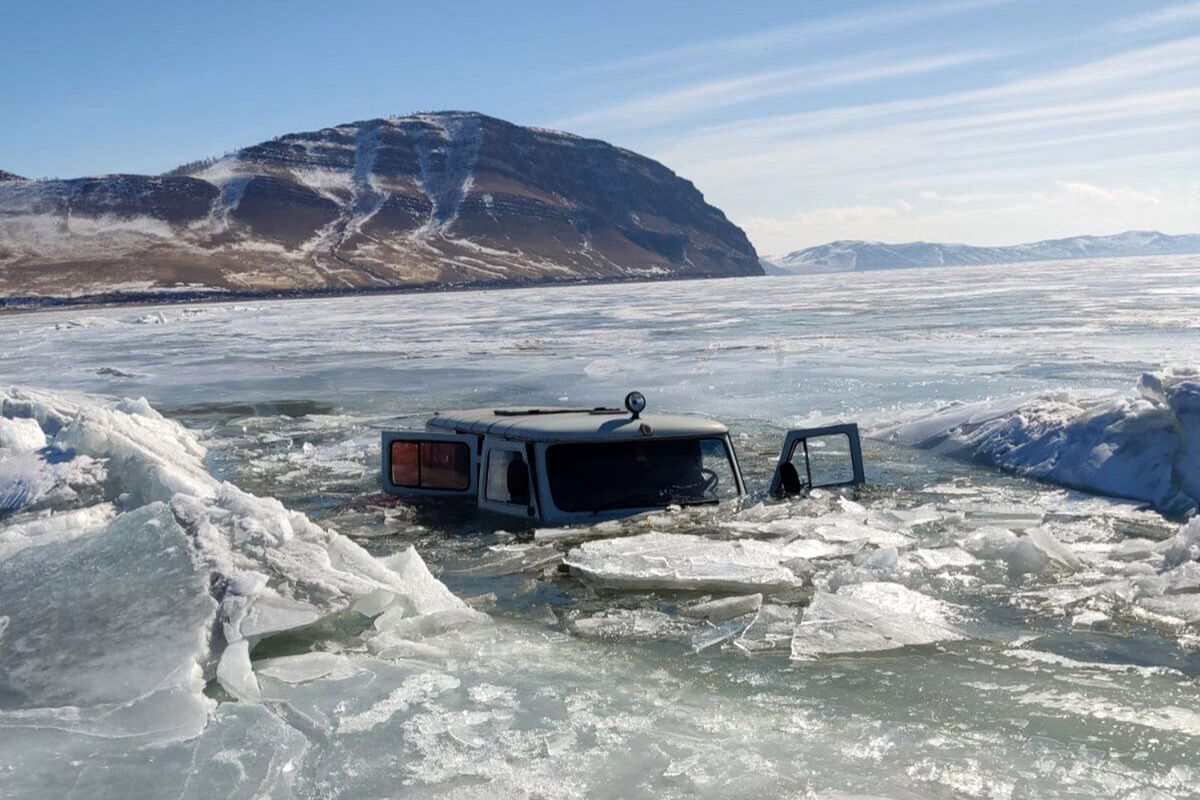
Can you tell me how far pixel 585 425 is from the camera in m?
10.8

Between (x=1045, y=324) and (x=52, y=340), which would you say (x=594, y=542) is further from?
(x=52, y=340)

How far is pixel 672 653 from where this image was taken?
7.46m

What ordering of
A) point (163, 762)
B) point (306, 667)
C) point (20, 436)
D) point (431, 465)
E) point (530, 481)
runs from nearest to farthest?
point (163, 762), point (306, 667), point (530, 481), point (431, 465), point (20, 436)

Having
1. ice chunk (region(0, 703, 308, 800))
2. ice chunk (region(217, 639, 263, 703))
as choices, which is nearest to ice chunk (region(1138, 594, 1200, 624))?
ice chunk (region(0, 703, 308, 800))

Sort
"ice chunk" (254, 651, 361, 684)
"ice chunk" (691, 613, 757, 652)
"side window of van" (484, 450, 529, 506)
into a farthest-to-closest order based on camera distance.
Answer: "side window of van" (484, 450, 529, 506), "ice chunk" (691, 613, 757, 652), "ice chunk" (254, 651, 361, 684)

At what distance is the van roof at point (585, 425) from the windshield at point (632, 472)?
10 cm

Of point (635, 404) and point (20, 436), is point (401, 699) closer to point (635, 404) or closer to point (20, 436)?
point (635, 404)

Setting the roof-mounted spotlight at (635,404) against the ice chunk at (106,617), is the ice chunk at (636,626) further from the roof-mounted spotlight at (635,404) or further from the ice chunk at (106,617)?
the roof-mounted spotlight at (635,404)

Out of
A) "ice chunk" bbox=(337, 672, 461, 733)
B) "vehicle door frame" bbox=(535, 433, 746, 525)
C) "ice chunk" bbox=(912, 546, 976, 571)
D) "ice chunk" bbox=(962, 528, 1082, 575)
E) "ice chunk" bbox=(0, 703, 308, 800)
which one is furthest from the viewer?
"vehicle door frame" bbox=(535, 433, 746, 525)

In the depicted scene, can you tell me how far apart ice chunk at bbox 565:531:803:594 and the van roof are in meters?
1.18

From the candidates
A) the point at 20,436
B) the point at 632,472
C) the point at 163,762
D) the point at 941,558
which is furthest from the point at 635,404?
the point at 20,436

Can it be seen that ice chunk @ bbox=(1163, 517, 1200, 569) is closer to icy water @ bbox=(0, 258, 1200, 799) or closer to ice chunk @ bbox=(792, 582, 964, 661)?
icy water @ bbox=(0, 258, 1200, 799)

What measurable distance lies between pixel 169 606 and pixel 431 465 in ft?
17.8

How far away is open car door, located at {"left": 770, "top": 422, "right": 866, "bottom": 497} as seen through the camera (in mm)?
11945
